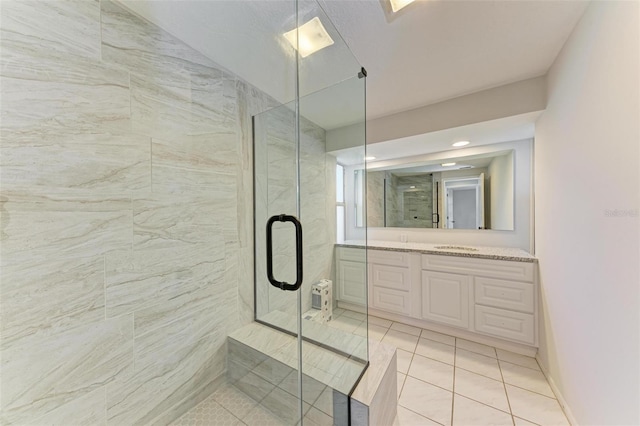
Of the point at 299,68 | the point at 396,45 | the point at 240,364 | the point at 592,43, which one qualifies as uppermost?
the point at 396,45

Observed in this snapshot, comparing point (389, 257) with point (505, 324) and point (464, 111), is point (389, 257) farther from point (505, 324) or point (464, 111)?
point (464, 111)

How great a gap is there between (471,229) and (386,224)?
102 cm

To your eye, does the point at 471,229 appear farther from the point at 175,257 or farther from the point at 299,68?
the point at 175,257

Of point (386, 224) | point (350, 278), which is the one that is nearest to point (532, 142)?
point (386, 224)

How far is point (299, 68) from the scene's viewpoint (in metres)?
1.49

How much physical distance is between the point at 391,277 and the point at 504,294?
3.37 feet

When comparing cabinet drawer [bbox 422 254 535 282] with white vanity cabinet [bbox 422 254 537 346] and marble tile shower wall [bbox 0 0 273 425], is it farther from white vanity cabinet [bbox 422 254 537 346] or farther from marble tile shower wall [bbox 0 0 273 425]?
marble tile shower wall [bbox 0 0 273 425]

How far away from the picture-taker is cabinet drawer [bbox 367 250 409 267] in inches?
100

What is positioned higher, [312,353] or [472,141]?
[472,141]

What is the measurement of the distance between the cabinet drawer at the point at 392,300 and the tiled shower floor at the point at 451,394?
42 centimetres

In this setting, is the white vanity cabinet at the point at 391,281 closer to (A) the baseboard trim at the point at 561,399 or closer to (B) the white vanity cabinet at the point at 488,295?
(B) the white vanity cabinet at the point at 488,295

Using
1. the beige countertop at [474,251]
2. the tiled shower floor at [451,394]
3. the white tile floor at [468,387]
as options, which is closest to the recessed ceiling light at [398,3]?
the beige countertop at [474,251]

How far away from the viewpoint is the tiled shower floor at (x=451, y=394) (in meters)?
1.35

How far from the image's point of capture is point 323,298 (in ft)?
5.98
